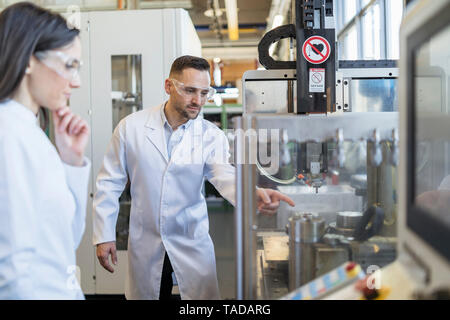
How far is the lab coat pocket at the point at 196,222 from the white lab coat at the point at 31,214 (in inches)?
33.3

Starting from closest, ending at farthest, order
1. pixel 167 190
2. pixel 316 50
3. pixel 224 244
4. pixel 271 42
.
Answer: pixel 316 50, pixel 271 42, pixel 167 190, pixel 224 244

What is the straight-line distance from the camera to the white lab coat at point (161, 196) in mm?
1554

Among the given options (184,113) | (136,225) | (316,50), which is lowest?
(136,225)

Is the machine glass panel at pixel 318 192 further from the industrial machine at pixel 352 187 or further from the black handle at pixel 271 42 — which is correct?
the black handle at pixel 271 42

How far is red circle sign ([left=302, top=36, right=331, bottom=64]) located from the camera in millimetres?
1274

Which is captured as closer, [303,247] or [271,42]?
[303,247]

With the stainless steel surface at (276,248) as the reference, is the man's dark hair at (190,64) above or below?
above

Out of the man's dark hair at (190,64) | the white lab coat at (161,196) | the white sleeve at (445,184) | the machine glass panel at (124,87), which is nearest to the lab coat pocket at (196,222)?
the white lab coat at (161,196)

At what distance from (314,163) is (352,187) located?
0.14m

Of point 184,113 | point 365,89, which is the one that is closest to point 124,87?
point 184,113

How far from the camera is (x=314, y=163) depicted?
3.92 feet

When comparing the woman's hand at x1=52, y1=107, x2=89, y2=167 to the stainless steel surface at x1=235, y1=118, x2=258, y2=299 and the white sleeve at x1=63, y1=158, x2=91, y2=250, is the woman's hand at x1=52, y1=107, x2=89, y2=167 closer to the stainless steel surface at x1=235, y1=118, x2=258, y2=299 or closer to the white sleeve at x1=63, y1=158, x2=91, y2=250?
the white sleeve at x1=63, y1=158, x2=91, y2=250

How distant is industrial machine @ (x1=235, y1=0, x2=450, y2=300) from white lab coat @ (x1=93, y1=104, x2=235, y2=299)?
0.95 ft

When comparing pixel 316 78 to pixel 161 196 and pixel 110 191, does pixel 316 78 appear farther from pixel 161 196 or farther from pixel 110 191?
Result: pixel 110 191
